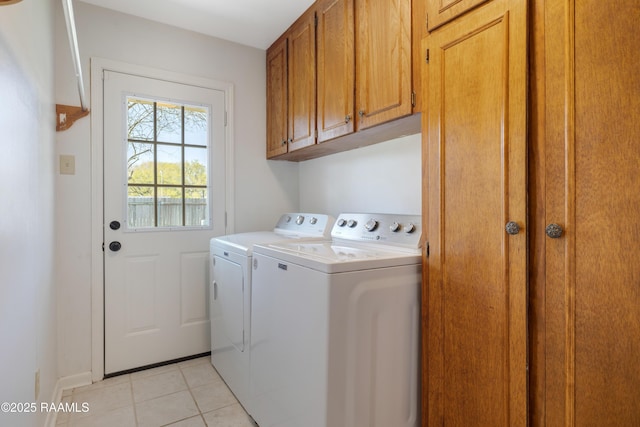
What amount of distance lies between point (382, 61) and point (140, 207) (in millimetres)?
1810

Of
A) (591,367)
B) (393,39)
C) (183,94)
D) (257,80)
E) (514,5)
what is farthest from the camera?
(257,80)

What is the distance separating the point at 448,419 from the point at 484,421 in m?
0.15

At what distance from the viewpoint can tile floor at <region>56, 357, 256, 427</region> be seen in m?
1.72

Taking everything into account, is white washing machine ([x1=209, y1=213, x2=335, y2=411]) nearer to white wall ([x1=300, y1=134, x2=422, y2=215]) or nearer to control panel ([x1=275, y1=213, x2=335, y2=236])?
control panel ([x1=275, y1=213, x2=335, y2=236])

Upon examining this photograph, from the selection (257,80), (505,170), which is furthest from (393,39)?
(257,80)

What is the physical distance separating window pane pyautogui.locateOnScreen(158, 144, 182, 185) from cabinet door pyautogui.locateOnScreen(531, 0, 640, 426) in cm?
218

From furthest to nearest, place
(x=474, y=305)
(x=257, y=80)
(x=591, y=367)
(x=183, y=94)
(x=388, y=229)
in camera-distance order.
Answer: (x=257, y=80)
(x=183, y=94)
(x=388, y=229)
(x=474, y=305)
(x=591, y=367)

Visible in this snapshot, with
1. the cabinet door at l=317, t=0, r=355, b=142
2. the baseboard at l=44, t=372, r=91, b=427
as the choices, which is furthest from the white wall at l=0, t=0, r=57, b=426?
the cabinet door at l=317, t=0, r=355, b=142

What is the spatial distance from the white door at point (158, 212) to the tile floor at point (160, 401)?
0.54 ft

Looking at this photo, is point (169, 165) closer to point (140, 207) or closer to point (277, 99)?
point (140, 207)

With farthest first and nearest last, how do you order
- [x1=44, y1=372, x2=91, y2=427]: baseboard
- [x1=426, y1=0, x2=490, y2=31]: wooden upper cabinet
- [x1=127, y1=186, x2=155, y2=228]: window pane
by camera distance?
[x1=127, y1=186, x2=155, y2=228]: window pane < [x1=44, y1=372, x2=91, y2=427]: baseboard < [x1=426, y1=0, x2=490, y2=31]: wooden upper cabinet

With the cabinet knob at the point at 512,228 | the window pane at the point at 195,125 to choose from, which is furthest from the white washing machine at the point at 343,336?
the window pane at the point at 195,125

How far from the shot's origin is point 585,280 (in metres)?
0.86

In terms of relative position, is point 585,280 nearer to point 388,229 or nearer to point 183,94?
point 388,229
